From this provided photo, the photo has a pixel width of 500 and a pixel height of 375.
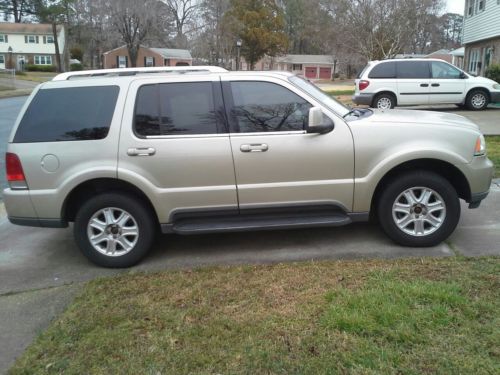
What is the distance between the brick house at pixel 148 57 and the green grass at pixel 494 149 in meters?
58.2

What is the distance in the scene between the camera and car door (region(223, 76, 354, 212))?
4.61 metres

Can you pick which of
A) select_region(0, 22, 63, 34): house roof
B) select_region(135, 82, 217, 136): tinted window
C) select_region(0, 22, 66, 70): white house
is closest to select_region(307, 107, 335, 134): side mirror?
select_region(135, 82, 217, 136): tinted window

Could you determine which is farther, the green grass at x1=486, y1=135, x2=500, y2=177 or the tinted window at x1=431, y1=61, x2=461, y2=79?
the tinted window at x1=431, y1=61, x2=461, y2=79

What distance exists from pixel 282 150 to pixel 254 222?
0.75 metres

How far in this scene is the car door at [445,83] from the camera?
15594mm

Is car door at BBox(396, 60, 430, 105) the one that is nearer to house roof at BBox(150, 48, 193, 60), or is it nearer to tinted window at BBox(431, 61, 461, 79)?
tinted window at BBox(431, 61, 461, 79)

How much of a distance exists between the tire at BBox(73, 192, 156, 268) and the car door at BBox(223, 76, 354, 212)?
3.22ft

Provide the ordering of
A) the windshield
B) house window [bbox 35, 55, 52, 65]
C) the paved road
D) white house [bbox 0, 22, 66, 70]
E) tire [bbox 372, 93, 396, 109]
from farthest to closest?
house window [bbox 35, 55, 52, 65] → white house [bbox 0, 22, 66, 70] → tire [bbox 372, 93, 396, 109] → the paved road → the windshield

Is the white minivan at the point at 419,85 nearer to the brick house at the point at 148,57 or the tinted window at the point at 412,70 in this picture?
the tinted window at the point at 412,70

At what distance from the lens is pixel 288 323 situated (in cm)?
343

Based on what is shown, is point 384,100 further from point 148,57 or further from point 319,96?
point 148,57

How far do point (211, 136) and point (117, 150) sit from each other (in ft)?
2.91

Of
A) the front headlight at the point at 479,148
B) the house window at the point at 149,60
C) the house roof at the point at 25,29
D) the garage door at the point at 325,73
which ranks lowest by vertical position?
the front headlight at the point at 479,148

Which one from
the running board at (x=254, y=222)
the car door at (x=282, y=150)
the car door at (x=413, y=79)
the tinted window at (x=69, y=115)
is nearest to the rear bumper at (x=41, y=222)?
the tinted window at (x=69, y=115)
